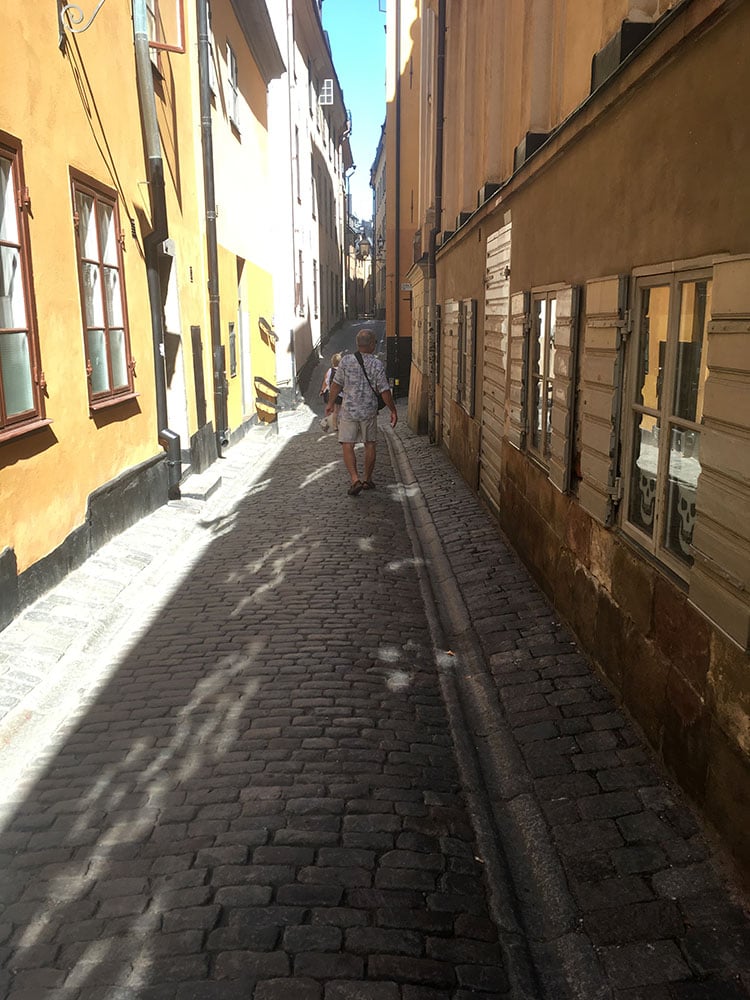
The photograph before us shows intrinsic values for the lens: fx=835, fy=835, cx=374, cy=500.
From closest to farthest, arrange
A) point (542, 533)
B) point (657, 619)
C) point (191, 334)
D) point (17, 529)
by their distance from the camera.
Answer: point (657, 619) → point (17, 529) → point (542, 533) → point (191, 334)

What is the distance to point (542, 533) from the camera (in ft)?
19.2

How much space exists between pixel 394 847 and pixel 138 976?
102cm

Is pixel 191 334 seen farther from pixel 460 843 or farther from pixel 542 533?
pixel 460 843

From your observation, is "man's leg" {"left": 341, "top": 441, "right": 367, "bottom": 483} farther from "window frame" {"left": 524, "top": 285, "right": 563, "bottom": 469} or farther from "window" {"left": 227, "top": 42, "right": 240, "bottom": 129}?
"window" {"left": 227, "top": 42, "right": 240, "bottom": 129}

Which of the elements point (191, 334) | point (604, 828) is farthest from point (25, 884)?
point (191, 334)

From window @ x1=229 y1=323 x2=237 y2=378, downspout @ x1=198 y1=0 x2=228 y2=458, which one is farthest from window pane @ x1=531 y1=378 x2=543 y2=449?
window @ x1=229 y1=323 x2=237 y2=378

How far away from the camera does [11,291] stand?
208 inches

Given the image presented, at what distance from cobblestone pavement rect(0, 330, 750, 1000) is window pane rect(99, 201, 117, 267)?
9.44 feet

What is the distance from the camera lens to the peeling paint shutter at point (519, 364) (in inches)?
257

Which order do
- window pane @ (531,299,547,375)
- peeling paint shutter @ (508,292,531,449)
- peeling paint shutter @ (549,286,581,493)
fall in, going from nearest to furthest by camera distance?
peeling paint shutter @ (549,286,581,493) → window pane @ (531,299,547,375) → peeling paint shutter @ (508,292,531,449)

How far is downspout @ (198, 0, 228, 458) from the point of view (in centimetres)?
1072

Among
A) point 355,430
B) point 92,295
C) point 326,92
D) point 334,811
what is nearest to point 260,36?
point 355,430

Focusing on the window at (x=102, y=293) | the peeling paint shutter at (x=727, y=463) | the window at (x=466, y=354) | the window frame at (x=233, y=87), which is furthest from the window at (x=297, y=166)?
the peeling paint shutter at (x=727, y=463)

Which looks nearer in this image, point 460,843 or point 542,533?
point 460,843
